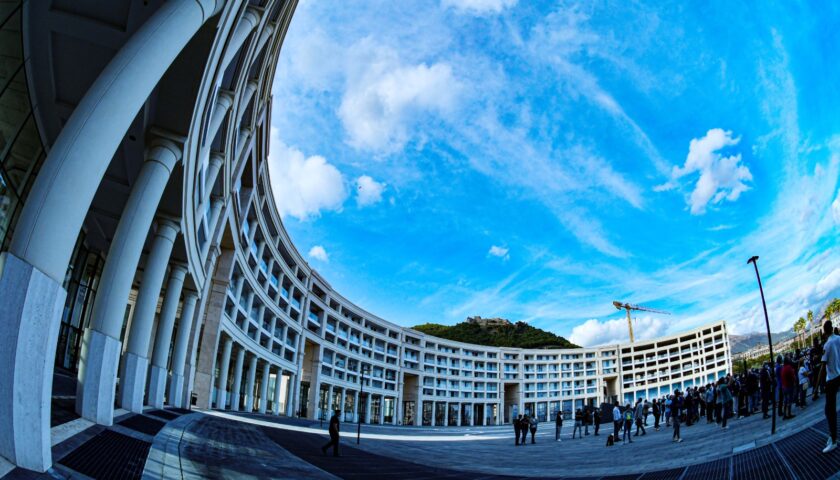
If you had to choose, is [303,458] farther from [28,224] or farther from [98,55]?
[98,55]

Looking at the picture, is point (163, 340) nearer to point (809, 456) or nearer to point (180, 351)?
point (180, 351)

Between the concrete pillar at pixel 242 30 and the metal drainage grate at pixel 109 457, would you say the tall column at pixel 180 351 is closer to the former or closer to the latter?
the concrete pillar at pixel 242 30

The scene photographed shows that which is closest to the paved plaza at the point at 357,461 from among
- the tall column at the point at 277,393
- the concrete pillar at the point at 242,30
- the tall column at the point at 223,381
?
the concrete pillar at the point at 242,30

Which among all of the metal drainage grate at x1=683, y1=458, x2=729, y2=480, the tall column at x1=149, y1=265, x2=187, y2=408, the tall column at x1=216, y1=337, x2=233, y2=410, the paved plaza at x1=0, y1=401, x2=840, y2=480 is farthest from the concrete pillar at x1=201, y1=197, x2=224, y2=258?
the metal drainage grate at x1=683, y1=458, x2=729, y2=480

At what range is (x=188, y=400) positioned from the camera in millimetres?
25203

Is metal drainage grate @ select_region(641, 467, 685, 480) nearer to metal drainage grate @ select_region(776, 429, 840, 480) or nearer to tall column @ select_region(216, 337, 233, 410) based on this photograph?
metal drainage grate @ select_region(776, 429, 840, 480)

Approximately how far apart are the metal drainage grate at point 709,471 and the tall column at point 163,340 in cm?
1800

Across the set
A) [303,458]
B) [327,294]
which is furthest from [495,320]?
[303,458]

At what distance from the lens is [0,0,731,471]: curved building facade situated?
17.4 feet

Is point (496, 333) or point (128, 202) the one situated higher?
point (496, 333)

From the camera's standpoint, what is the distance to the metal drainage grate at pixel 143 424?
997 centimetres

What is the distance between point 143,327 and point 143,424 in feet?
11.3

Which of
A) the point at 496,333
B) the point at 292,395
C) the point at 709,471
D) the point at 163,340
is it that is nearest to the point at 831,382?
the point at 709,471

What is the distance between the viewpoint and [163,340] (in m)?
18.0
